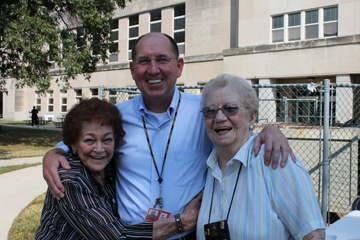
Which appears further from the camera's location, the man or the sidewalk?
the sidewalk

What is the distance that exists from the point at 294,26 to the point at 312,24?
1147mm

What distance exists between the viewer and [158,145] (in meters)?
2.47

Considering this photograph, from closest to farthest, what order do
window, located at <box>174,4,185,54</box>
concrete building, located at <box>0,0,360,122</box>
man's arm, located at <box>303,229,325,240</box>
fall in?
man's arm, located at <box>303,229,325,240</box> → concrete building, located at <box>0,0,360,122</box> → window, located at <box>174,4,185,54</box>

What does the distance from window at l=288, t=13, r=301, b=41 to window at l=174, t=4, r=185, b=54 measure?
31.9 ft

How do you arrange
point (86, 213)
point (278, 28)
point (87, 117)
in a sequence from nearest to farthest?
point (86, 213) < point (87, 117) < point (278, 28)

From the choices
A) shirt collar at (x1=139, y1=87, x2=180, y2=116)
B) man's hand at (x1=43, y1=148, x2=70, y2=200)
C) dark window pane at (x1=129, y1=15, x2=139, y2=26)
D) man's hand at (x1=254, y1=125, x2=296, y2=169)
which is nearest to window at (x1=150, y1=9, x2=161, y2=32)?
dark window pane at (x1=129, y1=15, x2=139, y2=26)

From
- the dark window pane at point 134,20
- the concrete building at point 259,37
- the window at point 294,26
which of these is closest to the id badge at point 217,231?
the concrete building at point 259,37

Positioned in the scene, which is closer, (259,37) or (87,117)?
(87,117)

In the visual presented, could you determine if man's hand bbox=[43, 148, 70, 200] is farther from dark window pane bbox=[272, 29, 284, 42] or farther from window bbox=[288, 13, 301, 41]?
dark window pane bbox=[272, 29, 284, 42]

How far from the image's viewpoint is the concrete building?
2262 centimetres

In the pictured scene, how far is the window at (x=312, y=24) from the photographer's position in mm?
24031

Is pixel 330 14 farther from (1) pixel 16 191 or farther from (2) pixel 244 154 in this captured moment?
(2) pixel 244 154

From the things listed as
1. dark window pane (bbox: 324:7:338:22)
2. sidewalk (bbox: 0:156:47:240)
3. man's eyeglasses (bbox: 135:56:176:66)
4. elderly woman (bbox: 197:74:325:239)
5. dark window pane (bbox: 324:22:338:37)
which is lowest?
sidewalk (bbox: 0:156:47:240)

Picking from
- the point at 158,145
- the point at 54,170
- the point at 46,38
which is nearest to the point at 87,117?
the point at 54,170
